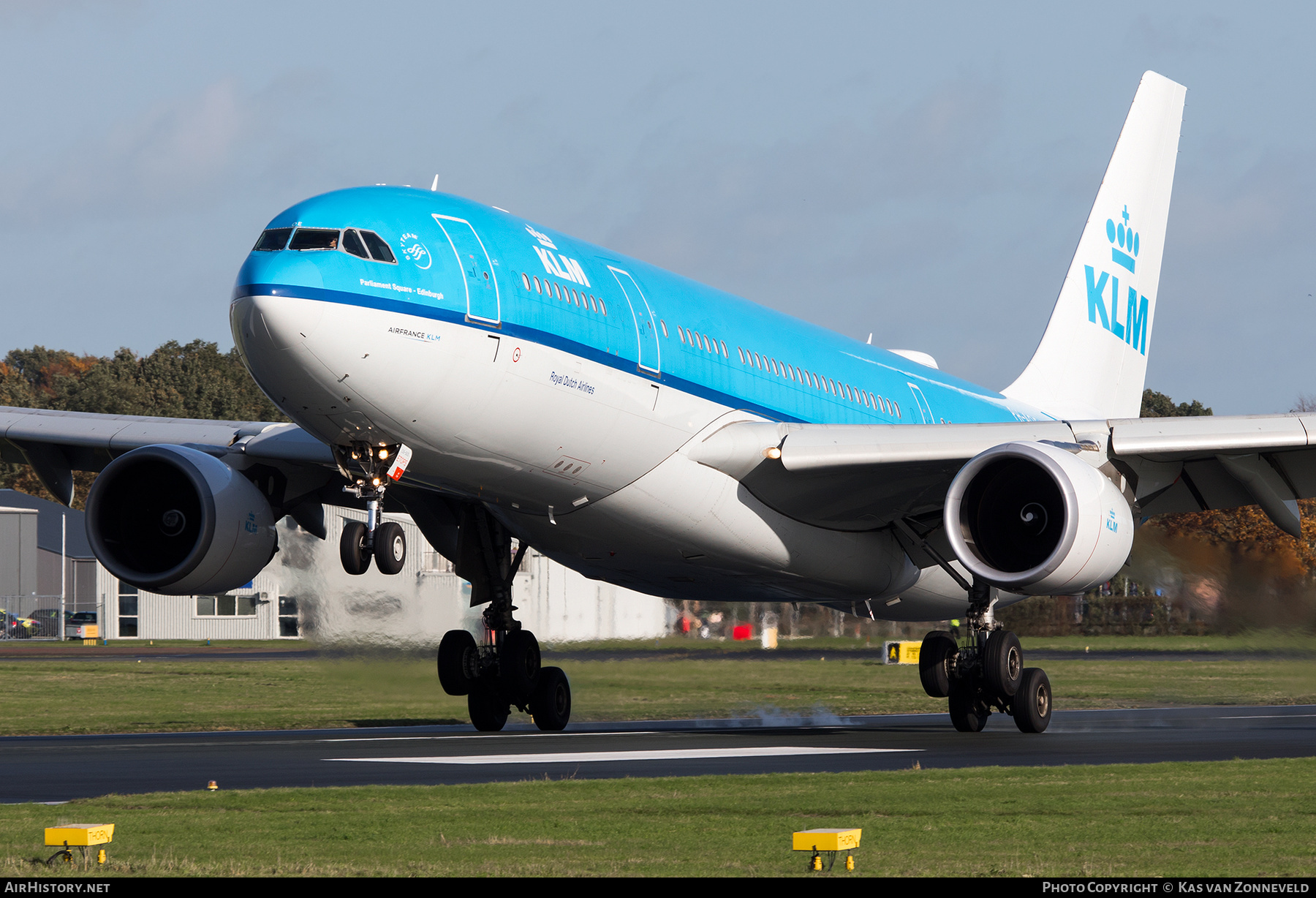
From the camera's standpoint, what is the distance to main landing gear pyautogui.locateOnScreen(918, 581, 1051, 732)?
830 inches

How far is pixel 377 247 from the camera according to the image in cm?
1581

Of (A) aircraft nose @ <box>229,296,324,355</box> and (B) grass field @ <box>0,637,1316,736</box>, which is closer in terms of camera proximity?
(A) aircraft nose @ <box>229,296,324,355</box>

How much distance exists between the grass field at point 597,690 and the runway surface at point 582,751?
0.91m

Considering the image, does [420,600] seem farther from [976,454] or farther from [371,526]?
[976,454]

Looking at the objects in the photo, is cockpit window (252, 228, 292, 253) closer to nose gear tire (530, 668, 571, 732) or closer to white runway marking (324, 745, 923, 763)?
white runway marking (324, 745, 923, 763)

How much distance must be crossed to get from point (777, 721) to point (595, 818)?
609 inches

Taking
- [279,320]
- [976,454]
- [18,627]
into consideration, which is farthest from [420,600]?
[18,627]

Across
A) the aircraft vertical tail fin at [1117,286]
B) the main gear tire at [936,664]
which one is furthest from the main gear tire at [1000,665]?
the aircraft vertical tail fin at [1117,286]

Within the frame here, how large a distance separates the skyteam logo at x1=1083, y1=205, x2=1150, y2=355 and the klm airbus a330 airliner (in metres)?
8.91

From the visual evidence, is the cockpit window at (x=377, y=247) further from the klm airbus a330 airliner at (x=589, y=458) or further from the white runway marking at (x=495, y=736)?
the white runway marking at (x=495, y=736)

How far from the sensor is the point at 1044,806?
1131 centimetres

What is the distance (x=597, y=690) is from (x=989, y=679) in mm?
6831

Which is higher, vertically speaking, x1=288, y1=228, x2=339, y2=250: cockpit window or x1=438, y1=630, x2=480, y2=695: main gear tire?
x1=288, y1=228, x2=339, y2=250: cockpit window

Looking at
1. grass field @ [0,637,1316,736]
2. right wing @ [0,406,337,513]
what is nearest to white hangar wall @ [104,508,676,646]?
grass field @ [0,637,1316,736]
